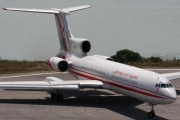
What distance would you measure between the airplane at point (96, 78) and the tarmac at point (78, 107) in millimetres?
986

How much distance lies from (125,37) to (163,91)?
6110 cm

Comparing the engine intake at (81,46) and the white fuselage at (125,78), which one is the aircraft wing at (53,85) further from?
the engine intake at (81,46)

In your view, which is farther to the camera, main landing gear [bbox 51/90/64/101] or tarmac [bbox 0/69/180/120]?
main landing gear [bbox 51/90/64/101]

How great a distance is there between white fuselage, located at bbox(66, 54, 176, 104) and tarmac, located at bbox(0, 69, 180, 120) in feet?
3.90

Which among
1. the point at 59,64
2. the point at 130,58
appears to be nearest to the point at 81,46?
the point at 59,64

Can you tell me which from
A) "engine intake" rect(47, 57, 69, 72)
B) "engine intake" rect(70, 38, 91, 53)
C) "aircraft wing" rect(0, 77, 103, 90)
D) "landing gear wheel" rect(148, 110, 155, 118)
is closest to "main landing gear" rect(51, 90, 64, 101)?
"aircraft wing" rect(0, 77, 103, 90)

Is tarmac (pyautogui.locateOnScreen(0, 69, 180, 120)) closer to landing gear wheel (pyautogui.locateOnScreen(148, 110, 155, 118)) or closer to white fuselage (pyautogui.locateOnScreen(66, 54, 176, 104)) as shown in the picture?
landing gear wheel (pyautogui.locateOnScreen(148, 110, 155, 118))

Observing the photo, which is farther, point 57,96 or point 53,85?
point 57,96

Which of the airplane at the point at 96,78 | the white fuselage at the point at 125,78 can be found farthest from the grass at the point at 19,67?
the white fuselage at the point at 125,78

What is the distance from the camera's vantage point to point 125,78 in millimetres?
26672

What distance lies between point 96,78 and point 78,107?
3018 mm

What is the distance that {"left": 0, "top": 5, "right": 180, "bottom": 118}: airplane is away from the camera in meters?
24.5

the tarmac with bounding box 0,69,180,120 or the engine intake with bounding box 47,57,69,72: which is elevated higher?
the engine intake with bounding box 47,57,69,72

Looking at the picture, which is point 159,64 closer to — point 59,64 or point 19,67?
point 19,67
